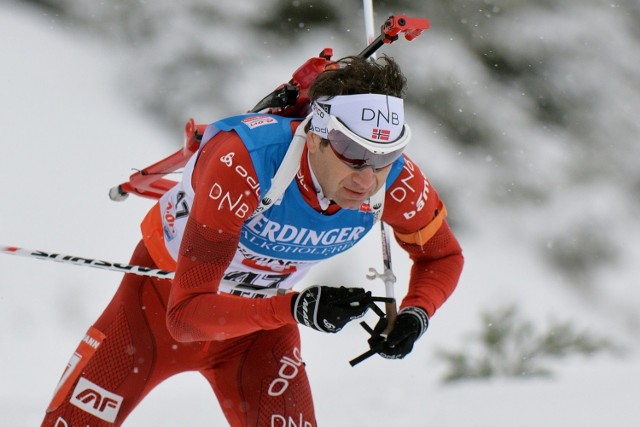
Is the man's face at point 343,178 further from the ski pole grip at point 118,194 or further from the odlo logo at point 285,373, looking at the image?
the ski pole grip at point 118,194

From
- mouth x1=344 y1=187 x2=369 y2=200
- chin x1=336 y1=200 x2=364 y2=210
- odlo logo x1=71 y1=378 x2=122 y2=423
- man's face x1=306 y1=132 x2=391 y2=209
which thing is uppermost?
man's face x1=306 y1=132 x2=391 y2=209

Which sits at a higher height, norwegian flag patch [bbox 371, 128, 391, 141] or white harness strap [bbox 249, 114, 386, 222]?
norwegian flag patch [bbox 371, 128, 391, 141]

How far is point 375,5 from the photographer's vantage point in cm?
904

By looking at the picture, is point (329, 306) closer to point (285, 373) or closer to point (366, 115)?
point (366, 115)

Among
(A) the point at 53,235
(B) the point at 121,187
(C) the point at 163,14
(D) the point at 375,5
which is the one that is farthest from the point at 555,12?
(B) the point at 121,187

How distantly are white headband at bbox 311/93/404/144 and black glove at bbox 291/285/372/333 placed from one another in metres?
0.47

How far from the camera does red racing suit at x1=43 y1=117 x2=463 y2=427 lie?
238 cm

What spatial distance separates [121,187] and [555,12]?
6899mm

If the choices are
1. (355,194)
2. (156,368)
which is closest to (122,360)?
(156,368)

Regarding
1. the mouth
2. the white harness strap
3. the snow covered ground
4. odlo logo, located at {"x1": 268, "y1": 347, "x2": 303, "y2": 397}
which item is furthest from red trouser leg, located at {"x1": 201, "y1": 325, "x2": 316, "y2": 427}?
the snow covered ground

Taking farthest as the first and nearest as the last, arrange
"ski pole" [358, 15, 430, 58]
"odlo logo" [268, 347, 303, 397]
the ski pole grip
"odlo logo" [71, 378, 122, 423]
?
the ski pole grip, "ski pole" [358, 15, 430, 58], "odlo logo" [268, 347, 303, 397], "odlo logo" [71, 378, 122, 423]

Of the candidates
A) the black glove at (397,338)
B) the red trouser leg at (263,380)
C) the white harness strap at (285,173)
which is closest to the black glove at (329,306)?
the black glove at (397,338)

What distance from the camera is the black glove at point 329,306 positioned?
7.16 feet

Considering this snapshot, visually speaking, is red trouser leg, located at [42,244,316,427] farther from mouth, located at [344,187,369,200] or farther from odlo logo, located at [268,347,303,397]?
mouth, located at [344,187,369,200]
